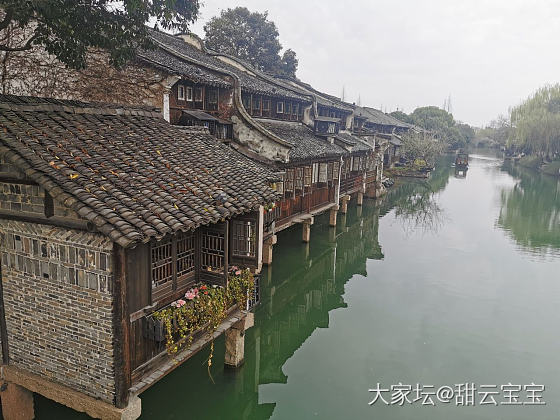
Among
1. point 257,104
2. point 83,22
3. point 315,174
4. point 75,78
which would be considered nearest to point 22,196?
point 83,22

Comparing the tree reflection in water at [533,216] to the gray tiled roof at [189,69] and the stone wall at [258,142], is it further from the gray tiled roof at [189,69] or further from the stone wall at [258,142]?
the gray tiled roof at [189,69]

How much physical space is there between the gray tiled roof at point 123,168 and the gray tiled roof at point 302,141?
932cm

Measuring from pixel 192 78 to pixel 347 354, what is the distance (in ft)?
36.2

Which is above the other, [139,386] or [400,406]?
[139,386]

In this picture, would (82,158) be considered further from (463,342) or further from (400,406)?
(463,342)

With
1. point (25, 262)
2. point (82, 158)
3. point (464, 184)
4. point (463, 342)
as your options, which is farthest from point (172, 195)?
point (464, 184)

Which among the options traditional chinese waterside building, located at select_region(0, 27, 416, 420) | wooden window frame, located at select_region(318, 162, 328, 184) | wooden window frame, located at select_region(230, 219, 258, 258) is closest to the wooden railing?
wooden window frame, located at select_region(318, 162, 328, 184)

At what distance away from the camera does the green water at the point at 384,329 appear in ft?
34.7

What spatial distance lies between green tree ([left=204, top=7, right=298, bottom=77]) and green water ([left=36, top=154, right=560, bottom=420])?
27.2 metres

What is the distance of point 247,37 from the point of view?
157 feet

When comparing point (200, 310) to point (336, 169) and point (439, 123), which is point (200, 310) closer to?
point (336, 169)

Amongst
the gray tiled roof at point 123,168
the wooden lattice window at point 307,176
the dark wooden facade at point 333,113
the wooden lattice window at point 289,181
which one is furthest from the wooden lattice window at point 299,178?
the dark wooden facade at point 333,113

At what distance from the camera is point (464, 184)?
52.4 meters

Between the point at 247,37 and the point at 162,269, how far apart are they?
44.3m
